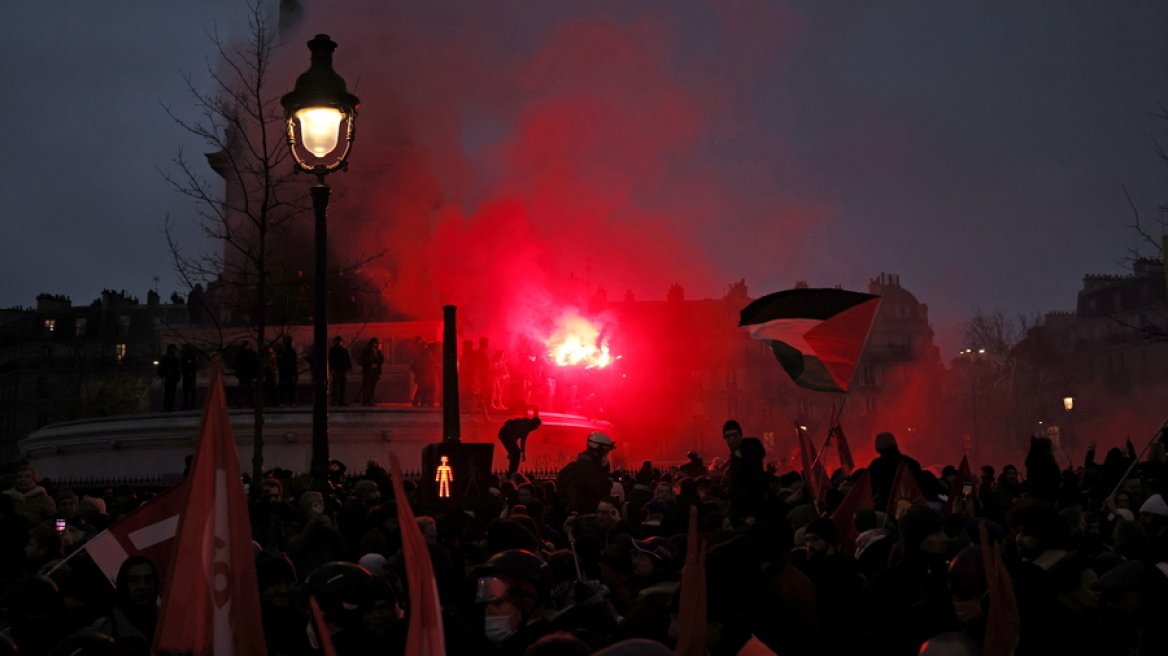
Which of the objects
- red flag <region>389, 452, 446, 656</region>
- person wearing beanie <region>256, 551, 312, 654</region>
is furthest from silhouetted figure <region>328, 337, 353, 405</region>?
red flag <region>389, 452, 446, 656</region>

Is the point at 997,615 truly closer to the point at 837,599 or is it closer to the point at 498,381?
the point at 837,599

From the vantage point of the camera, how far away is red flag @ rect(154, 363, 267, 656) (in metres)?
4.52

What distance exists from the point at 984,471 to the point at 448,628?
11.4 metres

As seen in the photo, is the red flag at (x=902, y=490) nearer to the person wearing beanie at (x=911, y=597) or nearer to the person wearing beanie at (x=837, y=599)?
the person wearing beanie at (x=837, y=599)

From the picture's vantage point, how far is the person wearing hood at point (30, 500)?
10297mm

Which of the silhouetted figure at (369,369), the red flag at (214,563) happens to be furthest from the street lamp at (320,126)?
the silhouetted figure at (369,369)

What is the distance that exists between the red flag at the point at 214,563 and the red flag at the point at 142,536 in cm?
139

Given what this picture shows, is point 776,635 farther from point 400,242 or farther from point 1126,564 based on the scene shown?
point 400,242

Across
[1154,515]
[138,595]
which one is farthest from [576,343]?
[138,595]

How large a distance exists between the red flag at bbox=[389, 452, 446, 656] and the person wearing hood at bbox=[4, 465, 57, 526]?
7.27m

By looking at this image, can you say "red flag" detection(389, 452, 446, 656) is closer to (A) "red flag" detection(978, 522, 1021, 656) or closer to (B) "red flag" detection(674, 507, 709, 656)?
(B) "red flag" detection(674, 507, 709, 656)

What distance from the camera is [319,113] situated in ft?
36.2

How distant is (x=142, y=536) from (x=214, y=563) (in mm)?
1601

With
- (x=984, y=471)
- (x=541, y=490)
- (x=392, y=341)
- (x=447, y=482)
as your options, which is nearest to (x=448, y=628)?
(x=447, y=482)
